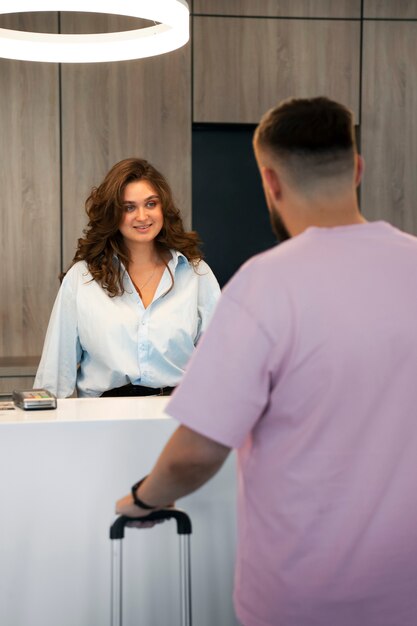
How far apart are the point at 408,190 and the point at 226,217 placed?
1.08 m

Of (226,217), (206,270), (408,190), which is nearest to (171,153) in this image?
(226,217)

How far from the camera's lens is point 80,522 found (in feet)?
7.35

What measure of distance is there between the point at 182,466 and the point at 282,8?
4195 millimetres

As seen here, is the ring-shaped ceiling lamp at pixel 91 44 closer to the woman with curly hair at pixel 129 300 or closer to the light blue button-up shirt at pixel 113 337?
the woman with curly hair at pixel 129 300

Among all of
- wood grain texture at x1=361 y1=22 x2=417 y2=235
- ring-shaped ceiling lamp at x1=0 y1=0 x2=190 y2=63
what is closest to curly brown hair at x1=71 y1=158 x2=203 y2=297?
ring-shaped ceiling lamp at x1=0 y1=0 x2=190 y2=63

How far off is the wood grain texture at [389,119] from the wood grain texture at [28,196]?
1.79m

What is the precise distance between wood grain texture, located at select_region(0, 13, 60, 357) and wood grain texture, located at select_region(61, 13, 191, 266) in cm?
8

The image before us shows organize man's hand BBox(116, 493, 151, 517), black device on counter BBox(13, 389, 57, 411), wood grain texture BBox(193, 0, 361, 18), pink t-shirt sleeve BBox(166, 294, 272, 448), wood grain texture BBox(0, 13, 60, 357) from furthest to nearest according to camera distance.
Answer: wood grain texture BBox(193, 0, 361, 18) → wood grain texture BBox(0, 13, 60, 357) → black device on counter BBox(13, 389, 57, 411) → man's hand BBox(116, 493, 151, 517) → pink t-shirt sleeve BBox(166, 294, 272, 448)

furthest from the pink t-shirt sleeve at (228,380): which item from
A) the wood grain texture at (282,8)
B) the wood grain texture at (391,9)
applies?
the wood grain texture at (391,9)

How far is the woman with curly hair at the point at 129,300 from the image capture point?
2.92 metres

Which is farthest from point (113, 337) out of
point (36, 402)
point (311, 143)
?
point (311, 143)

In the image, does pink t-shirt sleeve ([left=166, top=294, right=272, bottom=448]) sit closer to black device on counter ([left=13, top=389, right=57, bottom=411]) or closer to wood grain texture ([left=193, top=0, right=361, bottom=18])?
black device on counter ([left=13, top=389, right=57, bottom=411])

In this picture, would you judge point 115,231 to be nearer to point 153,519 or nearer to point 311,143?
point 153,519

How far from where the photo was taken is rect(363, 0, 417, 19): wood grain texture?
5.14m
